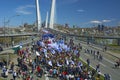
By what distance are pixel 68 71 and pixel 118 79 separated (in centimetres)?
952

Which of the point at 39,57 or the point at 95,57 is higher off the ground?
the point at 39,57

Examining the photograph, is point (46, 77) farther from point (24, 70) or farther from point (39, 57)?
point (39, 57)

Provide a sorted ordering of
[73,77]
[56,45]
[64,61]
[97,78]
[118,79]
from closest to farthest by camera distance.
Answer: [73,77]
[97,78]
[64,61]
[118,79]
[56,45]

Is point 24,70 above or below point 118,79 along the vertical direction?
above

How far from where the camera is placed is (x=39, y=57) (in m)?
36.9

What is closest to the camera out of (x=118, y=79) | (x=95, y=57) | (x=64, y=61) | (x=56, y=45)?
(x=64, y=61)

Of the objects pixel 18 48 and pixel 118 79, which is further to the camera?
pixel 18 48

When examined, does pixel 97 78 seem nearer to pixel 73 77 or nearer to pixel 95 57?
pixel 73 77

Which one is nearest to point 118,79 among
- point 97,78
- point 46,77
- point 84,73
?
point 97,78

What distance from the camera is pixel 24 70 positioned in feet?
Result: 108

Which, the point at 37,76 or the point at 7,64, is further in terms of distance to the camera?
the point at 7,64

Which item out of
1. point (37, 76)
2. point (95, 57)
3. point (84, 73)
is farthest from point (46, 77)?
point (95, 57)

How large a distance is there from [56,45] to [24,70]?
34.5 ft

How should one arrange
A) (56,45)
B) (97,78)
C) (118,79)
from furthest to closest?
(56,45) < (118,79) < (97,78)
